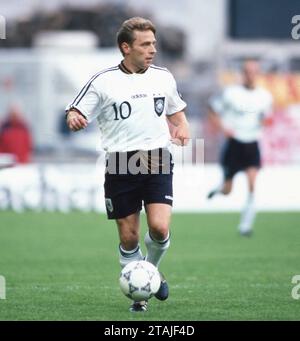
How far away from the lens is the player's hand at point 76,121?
10.1 m

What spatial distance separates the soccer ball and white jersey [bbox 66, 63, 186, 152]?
1071 mm

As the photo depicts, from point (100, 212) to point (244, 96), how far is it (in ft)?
19.1

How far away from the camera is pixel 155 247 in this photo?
10.6 m

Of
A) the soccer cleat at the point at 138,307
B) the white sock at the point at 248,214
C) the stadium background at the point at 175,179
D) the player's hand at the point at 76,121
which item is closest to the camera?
the player's hand at the point at 76,121

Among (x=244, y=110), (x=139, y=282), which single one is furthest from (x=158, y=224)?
(x=244, y=110)

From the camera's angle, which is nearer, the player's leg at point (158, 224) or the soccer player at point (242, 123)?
the player's leg at point (158, 224)

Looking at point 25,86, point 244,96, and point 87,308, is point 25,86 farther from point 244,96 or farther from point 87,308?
A: point 87,308

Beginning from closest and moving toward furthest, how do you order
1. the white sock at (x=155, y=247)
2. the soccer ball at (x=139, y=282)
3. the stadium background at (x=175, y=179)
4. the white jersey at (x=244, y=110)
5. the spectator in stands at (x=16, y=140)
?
the soccer ball at (x=139, y=282)
the white sock at (x=155, y=247)
the stadium background at (x=175, y=179)
the white jersey at (x=244, y=110)
the spectator in stands at (x=16, y=140)

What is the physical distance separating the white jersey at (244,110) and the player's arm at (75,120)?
29.7 feet

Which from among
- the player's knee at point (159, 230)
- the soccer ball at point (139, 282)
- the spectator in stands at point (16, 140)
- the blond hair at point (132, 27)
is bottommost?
the spectator in stands at point (16, 140)

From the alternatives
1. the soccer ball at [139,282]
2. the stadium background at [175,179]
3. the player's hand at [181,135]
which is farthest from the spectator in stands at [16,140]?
the soccer ball at [139,282]

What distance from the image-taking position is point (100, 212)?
2411 centimetres

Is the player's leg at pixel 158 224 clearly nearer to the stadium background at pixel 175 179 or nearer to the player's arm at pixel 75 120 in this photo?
the stadium background at pixel 175 179

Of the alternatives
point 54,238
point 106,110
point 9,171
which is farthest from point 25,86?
point 106,110
